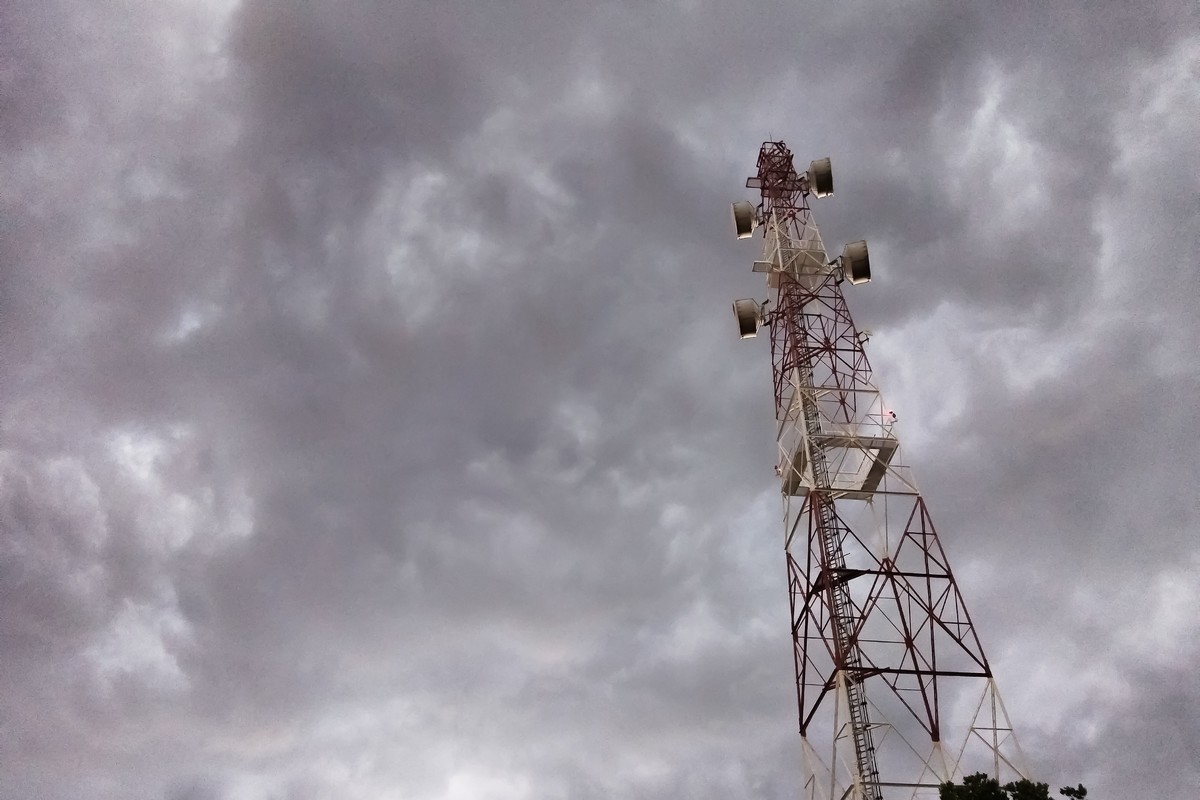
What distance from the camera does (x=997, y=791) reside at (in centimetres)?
4594

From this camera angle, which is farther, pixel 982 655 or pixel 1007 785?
pixel 982 655

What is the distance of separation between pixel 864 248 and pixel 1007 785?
1514 inches

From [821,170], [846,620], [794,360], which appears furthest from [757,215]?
[846,620]

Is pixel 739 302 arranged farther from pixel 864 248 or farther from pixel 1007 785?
pixel 1007 785

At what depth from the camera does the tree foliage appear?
4559 centimetres

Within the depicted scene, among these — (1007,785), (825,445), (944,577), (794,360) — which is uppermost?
(794,360)

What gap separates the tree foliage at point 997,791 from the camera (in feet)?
150

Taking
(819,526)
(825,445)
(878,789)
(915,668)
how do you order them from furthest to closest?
1. (825,445)
2. (819,526)
3. (915,668)
4. (878,789)

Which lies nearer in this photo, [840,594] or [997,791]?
[997,791]

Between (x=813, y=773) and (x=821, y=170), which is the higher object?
(x=821, y=170)

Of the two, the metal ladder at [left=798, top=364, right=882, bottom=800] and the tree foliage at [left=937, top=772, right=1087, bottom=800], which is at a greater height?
A: the metal ladder at [left=798, top=364, right=882, bottom=800]

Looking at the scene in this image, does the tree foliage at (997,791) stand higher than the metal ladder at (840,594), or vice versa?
the metal ladder at (840,594)

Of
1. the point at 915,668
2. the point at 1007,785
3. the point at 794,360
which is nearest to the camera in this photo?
the point at 1007,785

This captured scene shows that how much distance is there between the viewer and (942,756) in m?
54.5
